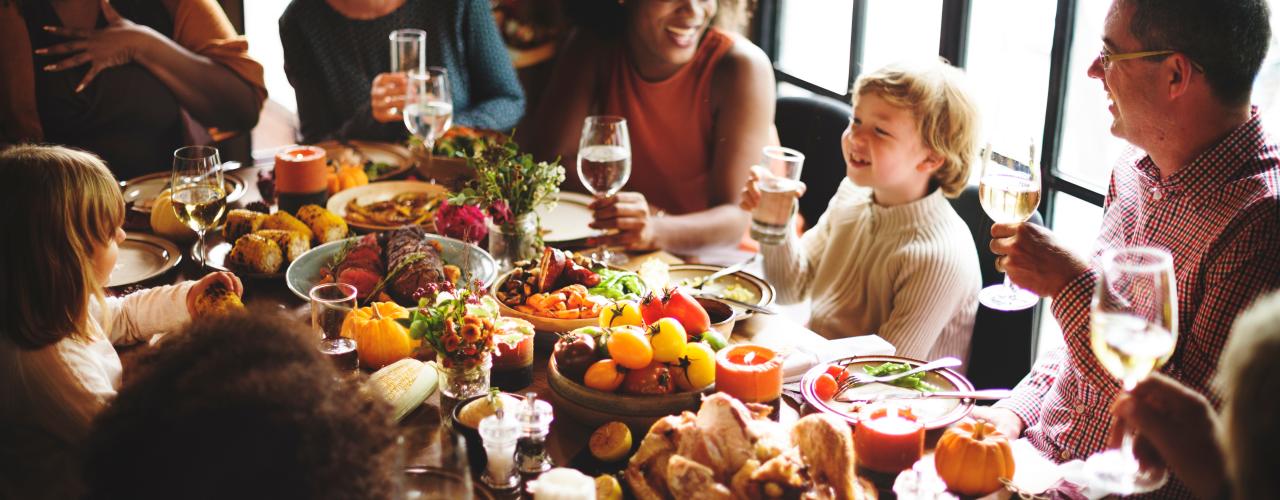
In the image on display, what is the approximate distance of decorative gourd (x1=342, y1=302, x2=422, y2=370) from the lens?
1682 mm

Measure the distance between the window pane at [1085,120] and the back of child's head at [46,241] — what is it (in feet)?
8.07

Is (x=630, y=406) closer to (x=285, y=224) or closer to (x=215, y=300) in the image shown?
(x=215, y=300)

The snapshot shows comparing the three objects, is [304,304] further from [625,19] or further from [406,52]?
[625,19]

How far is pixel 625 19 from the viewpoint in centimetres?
324

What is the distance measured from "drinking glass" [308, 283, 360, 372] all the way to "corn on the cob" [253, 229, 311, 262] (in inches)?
18.3

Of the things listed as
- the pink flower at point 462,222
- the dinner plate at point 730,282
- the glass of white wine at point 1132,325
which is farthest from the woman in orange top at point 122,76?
the glass of white wine at point 1132,325

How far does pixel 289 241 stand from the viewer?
2.09m

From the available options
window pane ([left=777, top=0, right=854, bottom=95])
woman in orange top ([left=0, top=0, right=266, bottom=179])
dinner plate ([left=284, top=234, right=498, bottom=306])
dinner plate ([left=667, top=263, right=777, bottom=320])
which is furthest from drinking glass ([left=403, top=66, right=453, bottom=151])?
window pane ([left=777, top=0, right=854, bottom=95])

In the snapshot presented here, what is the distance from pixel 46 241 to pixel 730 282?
1.26 meters

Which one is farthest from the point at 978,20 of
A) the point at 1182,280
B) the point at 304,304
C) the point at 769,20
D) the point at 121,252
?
the point at 121,252

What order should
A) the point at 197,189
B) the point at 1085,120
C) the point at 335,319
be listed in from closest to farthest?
the point at 335,319 < the point at 197,189 < the point at 1085,120

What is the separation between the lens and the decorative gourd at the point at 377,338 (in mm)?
1682

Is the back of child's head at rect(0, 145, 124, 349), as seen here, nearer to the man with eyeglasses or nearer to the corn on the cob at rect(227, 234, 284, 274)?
the corn on the cob at rect(227, 234, 284, 274)

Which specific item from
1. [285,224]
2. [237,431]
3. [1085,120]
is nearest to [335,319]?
[285,224]
